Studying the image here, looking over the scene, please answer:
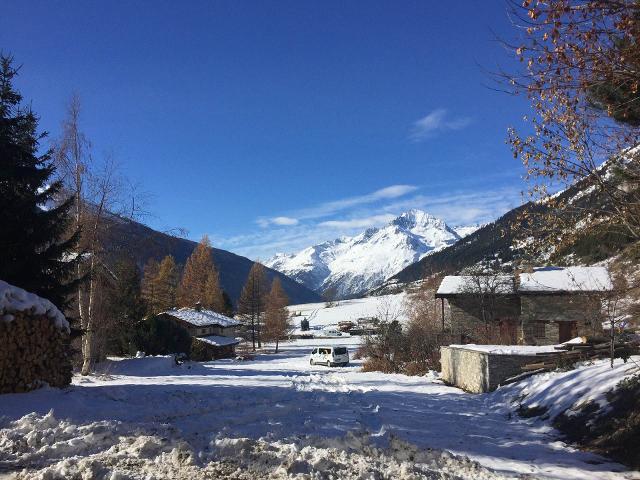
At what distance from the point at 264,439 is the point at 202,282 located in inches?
3002

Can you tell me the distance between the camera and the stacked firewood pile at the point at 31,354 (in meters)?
11.6

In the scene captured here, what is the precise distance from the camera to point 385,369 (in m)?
29.3

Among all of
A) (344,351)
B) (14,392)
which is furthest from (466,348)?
(344,351)

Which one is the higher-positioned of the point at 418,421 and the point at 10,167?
the point at 10,167

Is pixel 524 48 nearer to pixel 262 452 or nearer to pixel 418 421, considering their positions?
pixel 262 452

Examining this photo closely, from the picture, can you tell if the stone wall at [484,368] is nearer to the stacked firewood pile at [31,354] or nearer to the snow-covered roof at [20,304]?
the stacked firewood pile at [31,354]

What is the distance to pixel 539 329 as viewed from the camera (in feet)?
128

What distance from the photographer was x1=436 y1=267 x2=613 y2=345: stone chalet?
37.9 metres

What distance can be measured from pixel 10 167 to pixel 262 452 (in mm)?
11708

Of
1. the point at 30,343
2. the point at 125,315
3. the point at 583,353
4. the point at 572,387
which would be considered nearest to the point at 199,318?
the point at 125,315

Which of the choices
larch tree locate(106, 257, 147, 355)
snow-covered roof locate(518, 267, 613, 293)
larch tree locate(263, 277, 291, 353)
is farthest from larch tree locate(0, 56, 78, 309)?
larch tree locate(263, 277, 291, 353)

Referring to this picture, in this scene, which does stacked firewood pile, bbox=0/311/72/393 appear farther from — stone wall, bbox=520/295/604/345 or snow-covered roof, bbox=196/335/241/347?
snow-covered roof, bbox=196/335/241/347

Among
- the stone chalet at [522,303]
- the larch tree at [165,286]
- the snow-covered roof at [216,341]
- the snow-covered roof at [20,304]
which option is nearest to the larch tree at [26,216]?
the snow-covered roof at [20,304]

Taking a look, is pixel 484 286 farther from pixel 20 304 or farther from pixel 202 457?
pixel 202 457
